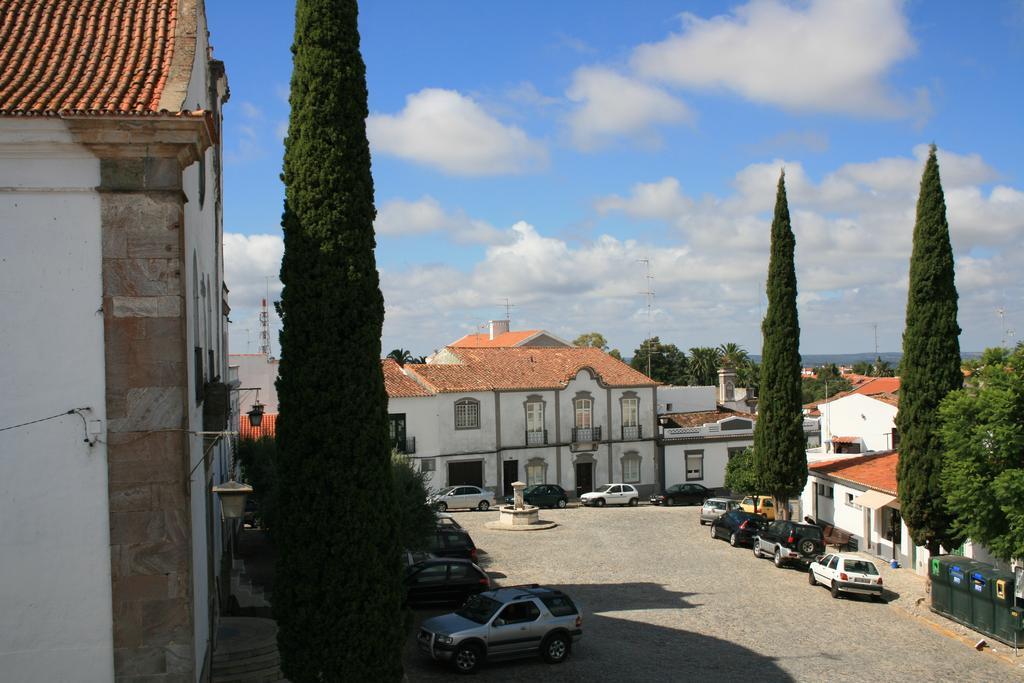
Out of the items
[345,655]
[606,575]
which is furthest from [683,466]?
[345,655]

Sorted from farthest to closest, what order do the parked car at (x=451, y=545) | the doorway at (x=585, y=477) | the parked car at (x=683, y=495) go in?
the doorway at (x=585, y=477) → the parked car at (x=683, y=495) → the parked car at (x=451, y=545)

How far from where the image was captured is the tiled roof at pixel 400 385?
41.9 m

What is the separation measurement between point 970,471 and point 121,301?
18.9m

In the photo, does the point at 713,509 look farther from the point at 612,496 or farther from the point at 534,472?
the point at 534,472

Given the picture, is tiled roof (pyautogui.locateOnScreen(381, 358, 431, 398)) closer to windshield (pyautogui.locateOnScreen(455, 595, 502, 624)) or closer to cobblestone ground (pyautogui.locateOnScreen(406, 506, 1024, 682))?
cobblestone ground (pyautogui.locateOnScreen(406, 506, 1024, 682))

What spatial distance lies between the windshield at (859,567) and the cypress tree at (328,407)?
644 inches

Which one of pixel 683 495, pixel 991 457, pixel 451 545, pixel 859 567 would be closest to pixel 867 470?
pixel 859 567

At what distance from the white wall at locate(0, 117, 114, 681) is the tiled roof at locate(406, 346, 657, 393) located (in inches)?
1349

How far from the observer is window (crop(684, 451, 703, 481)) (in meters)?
48.5

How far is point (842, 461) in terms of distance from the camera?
34.6 metres

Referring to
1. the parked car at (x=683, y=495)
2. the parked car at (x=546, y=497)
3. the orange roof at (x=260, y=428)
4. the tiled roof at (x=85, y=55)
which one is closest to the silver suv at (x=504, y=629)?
the tiled roof at (x=85, y=55)

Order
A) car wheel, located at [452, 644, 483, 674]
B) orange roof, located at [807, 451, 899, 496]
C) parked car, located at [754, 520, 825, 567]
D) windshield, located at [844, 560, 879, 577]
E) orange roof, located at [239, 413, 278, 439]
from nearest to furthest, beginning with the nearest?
car wheel, located at [452, 644, 483, 674]
windshield, located at [844, 560, 879, 577]
parked car, located at [754, 520, 825, 567]
orange roof, located at [807, 451, 899, 496]
orange roof, located at [239, 413, 278, 439]

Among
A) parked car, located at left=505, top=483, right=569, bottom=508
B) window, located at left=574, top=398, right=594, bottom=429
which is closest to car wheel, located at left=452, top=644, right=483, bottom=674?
parked car, located at left=505, top=483, right=569, bottom=508

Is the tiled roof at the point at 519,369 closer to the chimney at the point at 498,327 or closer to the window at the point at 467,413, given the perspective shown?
the window at the point at 467,413
